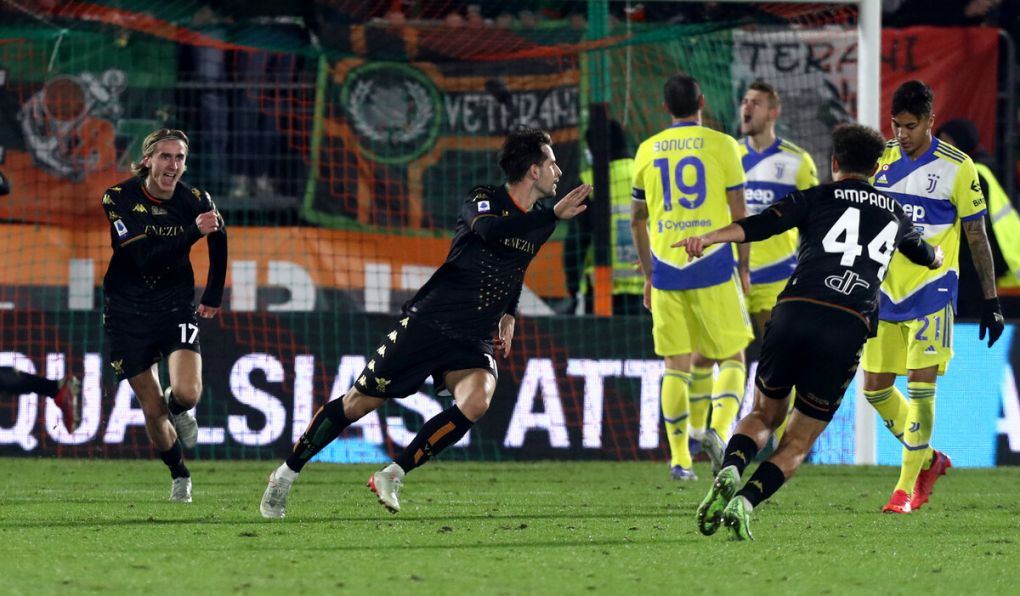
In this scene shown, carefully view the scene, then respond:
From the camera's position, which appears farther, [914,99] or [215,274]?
[215,274]

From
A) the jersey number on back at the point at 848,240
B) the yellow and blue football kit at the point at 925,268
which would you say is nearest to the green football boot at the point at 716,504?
the jersey number on back at the point at 848,240

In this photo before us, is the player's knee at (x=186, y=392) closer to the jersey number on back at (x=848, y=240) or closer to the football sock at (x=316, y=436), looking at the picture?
the football sock at (x=316, y=436)

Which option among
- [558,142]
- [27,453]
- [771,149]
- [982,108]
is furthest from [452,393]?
[982,108]

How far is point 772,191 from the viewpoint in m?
11.1

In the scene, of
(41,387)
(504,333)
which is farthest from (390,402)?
(504,333)

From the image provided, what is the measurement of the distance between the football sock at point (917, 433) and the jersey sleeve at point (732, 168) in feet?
6.28

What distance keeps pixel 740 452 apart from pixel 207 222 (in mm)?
2885

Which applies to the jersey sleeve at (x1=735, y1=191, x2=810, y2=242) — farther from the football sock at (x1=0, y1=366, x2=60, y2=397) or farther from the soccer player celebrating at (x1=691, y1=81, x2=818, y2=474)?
the football sock at (x1=0, y1=366, x2=60, y2=397)

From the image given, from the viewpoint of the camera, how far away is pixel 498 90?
13.7 m

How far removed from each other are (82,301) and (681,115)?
5.00m

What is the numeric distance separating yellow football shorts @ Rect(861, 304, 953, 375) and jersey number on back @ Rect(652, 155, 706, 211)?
1661mm

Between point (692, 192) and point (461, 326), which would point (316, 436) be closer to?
point (461, 326)

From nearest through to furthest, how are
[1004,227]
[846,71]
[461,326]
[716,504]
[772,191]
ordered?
[716,504], [461,326], [772,191], [1004,227], [846,71]

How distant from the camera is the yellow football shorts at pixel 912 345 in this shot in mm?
8750
